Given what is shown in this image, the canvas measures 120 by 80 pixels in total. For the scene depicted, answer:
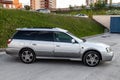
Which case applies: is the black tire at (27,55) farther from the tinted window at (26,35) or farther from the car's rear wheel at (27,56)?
the tinted window at (26,35)

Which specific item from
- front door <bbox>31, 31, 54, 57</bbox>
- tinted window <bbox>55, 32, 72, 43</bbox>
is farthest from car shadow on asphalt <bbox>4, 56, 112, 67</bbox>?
tinted window <bbox>55, 32, 72, 43</bbox>

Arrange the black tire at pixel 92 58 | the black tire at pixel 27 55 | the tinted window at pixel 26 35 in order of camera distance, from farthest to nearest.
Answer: the tinted window at pixel 26 35 < the black tire at pixel 27 55 < the black tire at pixel 92 58

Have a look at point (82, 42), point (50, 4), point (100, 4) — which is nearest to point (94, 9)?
point (100, 4)

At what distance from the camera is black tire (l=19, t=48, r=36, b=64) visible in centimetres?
1048

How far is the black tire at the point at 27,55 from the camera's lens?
10484 mm

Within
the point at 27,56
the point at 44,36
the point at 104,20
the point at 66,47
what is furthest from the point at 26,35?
the point at 104,20

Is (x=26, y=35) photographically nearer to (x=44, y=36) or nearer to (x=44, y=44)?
(x=44, y=36)

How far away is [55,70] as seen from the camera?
9367mm

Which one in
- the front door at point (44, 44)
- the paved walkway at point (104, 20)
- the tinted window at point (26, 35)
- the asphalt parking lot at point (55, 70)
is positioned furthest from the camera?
the paved walkway at point (104, 20)

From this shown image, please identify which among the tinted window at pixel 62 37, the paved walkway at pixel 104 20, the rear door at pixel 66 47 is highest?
the tinted window at pixel 62 37

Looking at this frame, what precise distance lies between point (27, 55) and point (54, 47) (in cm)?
119

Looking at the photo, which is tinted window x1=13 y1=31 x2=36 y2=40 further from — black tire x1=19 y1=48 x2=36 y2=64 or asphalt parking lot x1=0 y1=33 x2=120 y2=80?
asphalt parking lot x1=0 y1=33 x2=120 y2=80

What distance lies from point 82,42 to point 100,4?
2294 inches

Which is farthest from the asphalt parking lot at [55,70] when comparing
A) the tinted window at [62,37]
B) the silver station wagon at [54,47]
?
the tinted window at [62,37]
